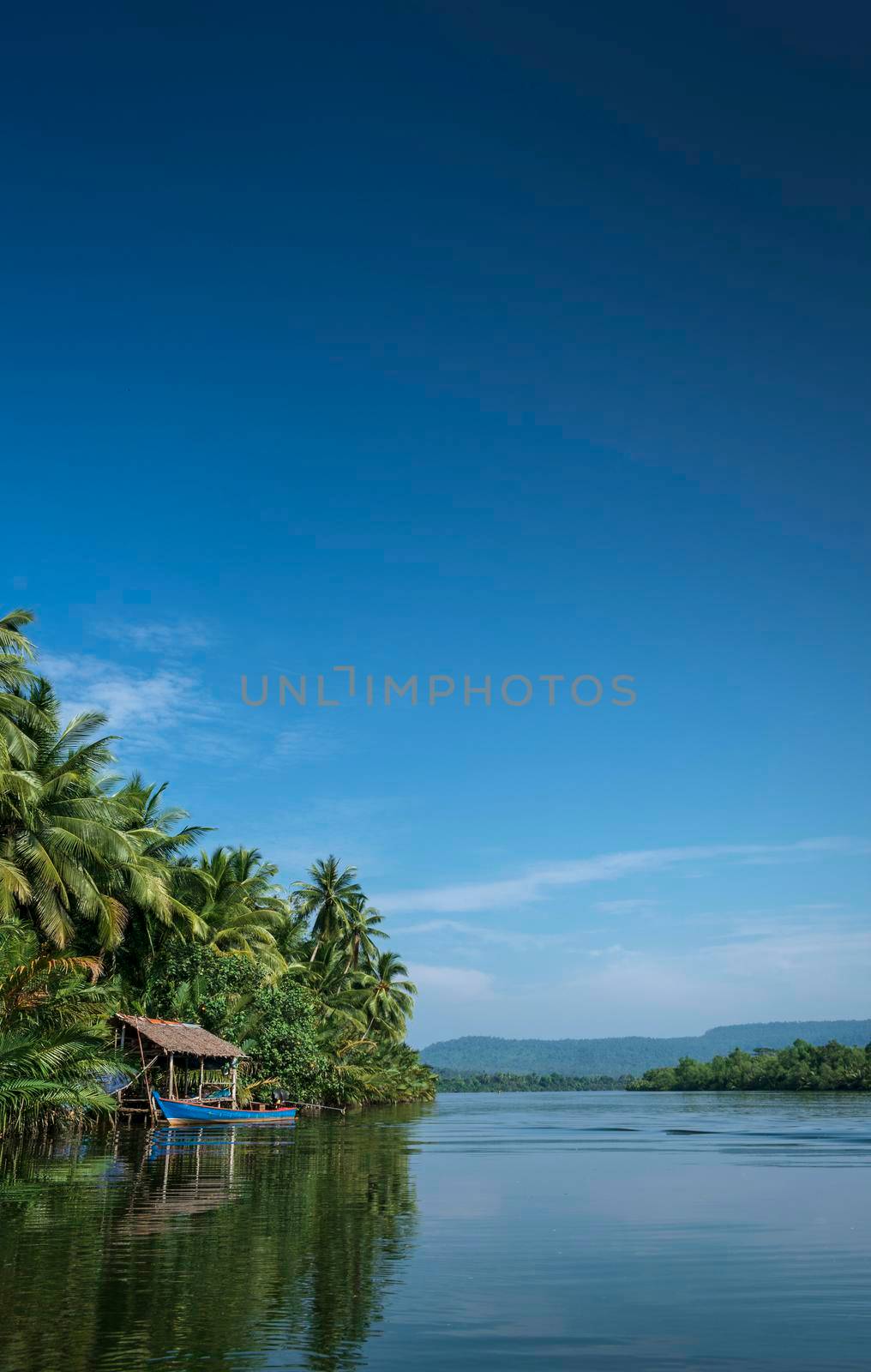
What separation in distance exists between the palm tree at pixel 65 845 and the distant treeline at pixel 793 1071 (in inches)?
3840

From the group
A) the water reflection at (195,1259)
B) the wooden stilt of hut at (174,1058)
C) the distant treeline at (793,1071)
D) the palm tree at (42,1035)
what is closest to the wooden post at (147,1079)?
the wooden stilt of hut at (174,1058)

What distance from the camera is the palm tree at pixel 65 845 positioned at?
2736 centimetres

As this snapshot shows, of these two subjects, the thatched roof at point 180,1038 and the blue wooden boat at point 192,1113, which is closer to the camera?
the thatched roof at point 180,1038

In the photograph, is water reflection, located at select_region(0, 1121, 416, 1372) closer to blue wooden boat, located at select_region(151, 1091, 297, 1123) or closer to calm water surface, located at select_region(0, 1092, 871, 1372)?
calm water surface, located at select_region(0, 1092, 871, 1372)

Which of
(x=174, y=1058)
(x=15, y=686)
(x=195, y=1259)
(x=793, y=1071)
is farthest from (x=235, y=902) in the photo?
(x=793, y=1071)

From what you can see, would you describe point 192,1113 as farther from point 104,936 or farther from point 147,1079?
point 104,936

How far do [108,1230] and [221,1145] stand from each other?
1632 centimetres

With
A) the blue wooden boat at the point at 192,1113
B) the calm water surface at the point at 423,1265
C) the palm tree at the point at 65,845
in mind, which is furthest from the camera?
the blue wooden boat at the point at 192,1113

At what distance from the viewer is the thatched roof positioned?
32.0m

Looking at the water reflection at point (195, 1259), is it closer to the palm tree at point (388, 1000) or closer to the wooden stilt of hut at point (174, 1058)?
the wooden stilt of hut at point (174, 1058)

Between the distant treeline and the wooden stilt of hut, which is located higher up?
the wooden stilt of hut

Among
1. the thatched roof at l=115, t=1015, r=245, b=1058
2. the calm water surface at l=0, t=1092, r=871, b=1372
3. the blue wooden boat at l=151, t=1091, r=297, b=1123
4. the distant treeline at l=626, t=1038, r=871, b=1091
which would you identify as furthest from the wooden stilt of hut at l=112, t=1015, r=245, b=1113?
the distant treeline at l=626, t=1038, r=871, b=1091

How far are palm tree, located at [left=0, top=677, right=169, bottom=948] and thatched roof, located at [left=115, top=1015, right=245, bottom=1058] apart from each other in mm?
2924

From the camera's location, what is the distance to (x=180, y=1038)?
33344mm
